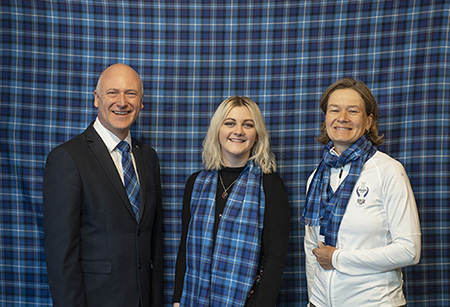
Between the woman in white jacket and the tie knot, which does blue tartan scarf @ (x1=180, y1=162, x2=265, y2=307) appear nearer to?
the woman in white jacket

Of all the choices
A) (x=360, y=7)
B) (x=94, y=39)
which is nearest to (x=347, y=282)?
(x=360, y=7)

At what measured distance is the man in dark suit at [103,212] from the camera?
192cm

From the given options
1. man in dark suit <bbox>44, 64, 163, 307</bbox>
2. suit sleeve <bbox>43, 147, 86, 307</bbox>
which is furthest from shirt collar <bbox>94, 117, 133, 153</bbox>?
suit sleeve <bbox>43, 147, 86, 307</bbox>

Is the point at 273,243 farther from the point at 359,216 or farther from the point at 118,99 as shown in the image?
the point at 118,99

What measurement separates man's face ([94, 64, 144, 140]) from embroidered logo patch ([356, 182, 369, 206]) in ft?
3.72

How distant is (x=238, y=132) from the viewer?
6.93 feet

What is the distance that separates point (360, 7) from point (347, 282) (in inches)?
62.6

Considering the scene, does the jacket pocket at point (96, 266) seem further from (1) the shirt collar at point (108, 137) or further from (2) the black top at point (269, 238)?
(1) the shirt collar at point (108, 137)

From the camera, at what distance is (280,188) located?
2.15 meters

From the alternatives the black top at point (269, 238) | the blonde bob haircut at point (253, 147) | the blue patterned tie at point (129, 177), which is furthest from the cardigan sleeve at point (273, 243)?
the blue patterned tie at point (129, 177)

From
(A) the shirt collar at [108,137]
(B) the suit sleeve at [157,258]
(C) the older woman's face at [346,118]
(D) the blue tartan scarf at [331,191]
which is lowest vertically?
(B) the suit sleeve at [157,258]

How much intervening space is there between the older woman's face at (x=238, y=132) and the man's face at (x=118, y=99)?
0.47 meters

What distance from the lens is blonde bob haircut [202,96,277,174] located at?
7.11 feet

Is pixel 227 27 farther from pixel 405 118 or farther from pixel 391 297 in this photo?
pixel 391 297
